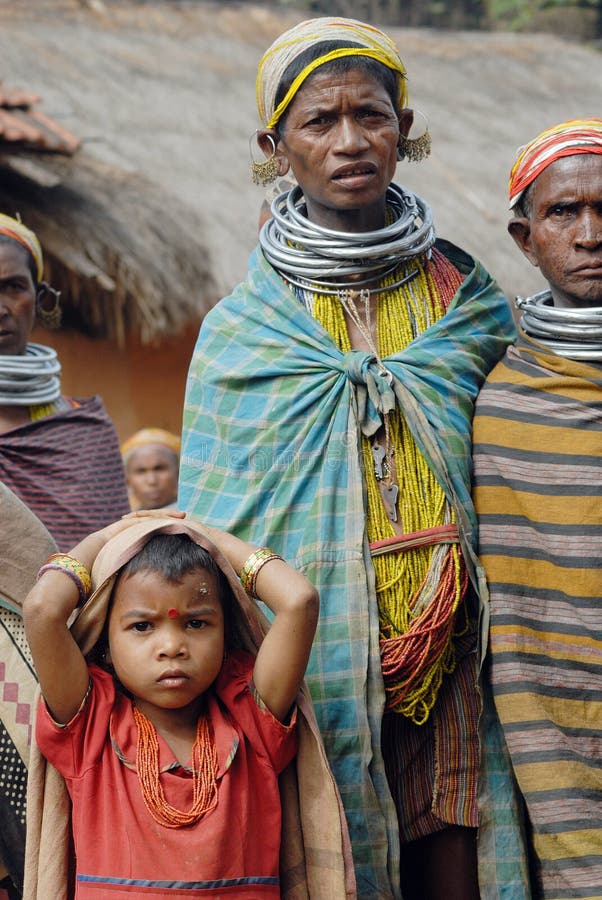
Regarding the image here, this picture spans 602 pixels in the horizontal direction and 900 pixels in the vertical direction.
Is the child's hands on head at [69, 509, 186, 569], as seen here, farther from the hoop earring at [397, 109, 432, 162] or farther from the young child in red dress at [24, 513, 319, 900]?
the hoop earring at [397, 109, 432, 162]

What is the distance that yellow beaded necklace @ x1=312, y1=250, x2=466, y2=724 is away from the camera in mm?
3051

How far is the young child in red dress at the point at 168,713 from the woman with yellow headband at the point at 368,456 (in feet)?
0.88

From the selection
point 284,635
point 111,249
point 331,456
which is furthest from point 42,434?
point 111,249

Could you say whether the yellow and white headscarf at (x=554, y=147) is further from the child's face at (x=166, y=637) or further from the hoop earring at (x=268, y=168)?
the child's face at (x=166, y=637)

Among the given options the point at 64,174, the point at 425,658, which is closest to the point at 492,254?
the point at 64,174

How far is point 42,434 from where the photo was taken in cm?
404

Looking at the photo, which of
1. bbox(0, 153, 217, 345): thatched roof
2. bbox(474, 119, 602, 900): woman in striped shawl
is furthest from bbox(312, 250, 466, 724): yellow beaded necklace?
bbox(0, 153, 217, 345): thatched roof

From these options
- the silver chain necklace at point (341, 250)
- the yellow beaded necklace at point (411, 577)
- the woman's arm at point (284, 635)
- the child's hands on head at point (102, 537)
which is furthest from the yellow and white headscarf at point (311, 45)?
the woman's arm at point (284, 635)

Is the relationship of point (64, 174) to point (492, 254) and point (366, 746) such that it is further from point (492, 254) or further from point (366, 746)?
point (366, 746)

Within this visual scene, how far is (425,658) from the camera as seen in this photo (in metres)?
3.04

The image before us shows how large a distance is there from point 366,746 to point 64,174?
18.0ft

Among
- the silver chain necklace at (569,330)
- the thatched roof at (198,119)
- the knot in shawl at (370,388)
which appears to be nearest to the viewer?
the knot in shawl at (370,388)

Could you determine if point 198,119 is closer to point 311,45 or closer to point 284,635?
point 311,45

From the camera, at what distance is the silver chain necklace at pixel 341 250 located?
10.7 ft
